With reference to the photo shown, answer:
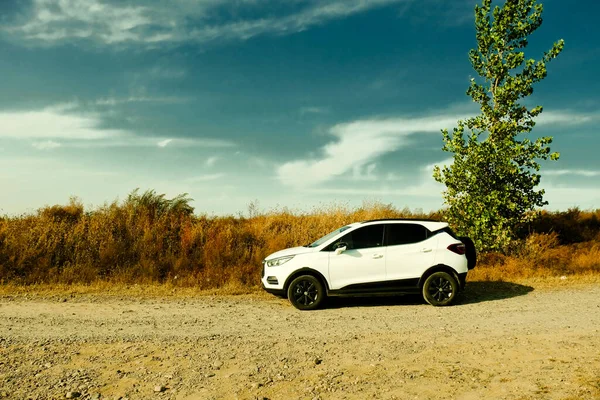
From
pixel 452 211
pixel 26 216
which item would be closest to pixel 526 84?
pixel 452 211

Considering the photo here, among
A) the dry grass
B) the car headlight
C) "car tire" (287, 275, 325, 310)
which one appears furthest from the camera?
the dry grass

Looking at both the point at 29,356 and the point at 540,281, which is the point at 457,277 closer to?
the point at 540,281

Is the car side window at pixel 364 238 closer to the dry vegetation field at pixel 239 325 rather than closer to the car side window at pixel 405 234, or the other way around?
the car side window at pixel 405 234

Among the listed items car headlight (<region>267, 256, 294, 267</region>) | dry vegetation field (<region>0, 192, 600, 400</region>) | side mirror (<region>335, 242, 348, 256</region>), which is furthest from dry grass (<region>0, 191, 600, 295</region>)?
side mirror (<region>335, 242, 348, 256</region>)

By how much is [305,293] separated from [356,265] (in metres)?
1.27

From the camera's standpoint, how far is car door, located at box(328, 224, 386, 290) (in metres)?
10.8

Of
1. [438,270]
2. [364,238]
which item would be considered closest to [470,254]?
[438,270]

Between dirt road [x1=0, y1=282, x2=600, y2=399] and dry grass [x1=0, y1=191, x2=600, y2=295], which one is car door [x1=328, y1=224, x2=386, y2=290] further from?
dry grass [x1=0, y1=191, x2=600, y2=295]

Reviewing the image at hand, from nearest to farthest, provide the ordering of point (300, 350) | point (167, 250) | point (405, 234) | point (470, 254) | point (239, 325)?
1. point (300, 350)
2. point (239, 325)
3. point (405, 234)
4. point (470, 254)
5. point (167, 250)

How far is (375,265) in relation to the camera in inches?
428

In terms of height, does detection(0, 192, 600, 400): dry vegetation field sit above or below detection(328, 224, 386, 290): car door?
below

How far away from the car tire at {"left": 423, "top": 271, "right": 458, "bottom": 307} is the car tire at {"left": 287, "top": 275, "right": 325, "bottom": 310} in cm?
236

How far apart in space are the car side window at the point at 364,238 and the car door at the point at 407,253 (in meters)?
0.19

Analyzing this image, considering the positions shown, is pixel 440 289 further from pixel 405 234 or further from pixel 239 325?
pixel 239 325
